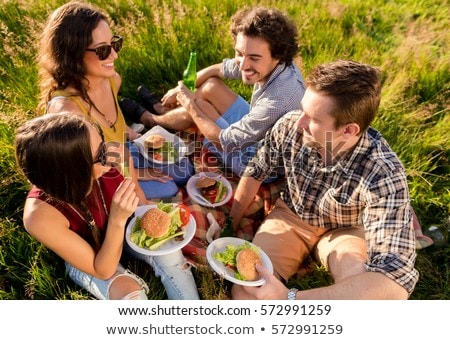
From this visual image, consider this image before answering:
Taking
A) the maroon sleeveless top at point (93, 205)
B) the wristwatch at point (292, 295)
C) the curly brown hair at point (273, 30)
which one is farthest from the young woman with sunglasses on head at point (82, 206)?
the curly brown hair at point (273, 30)

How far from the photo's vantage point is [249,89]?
492cm

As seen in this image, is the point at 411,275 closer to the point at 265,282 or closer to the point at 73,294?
the point at 265,282

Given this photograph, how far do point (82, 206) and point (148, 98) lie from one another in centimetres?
256

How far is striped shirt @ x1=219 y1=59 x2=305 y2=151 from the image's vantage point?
360cm

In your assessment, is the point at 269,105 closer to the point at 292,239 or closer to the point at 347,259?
the point at 292,239

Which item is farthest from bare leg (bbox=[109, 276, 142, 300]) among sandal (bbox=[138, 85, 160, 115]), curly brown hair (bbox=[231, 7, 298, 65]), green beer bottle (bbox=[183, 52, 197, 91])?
A: green beer bottle (bbox=[183, 52, 197, 91])

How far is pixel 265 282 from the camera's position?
2775mm

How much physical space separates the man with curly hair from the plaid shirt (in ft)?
1.14

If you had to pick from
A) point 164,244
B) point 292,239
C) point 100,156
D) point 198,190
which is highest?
point 100,156

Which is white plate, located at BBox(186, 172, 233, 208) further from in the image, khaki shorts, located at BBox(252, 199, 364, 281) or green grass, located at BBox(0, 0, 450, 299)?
green grass, located at BBox(0, 0, 450, 299)

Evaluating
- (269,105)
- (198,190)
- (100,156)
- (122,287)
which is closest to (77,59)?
(100,156)
